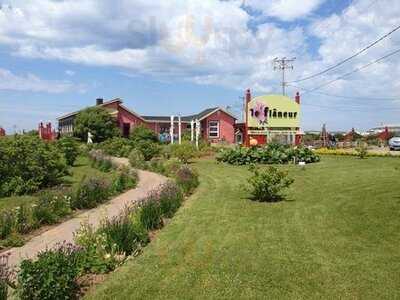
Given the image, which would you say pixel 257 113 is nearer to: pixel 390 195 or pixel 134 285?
pixel 390 195

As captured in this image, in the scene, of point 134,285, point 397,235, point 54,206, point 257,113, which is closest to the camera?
point 134,285

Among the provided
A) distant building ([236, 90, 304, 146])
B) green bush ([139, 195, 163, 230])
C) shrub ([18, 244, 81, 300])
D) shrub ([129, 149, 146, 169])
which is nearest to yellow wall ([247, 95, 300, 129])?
distant building ([236, 90, 304, 146])

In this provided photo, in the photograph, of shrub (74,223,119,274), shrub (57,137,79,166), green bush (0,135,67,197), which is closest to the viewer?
shrub (74,223,119,274)

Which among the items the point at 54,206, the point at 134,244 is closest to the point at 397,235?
the point at 134,244

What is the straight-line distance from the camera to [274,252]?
8102 millimetres

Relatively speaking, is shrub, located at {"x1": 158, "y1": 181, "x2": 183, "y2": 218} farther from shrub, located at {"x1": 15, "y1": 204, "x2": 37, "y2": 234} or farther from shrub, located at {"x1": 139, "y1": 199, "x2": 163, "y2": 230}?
shrub, located at {"x1": 15, "y1": 204, "x2": 37, "y2": 234}

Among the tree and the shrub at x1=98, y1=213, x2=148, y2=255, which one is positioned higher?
the tree

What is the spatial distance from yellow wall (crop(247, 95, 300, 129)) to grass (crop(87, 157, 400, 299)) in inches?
884

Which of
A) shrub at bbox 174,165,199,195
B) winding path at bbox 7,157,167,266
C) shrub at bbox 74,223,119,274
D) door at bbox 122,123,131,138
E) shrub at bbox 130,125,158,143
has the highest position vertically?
door at bbox 122,123,131,138

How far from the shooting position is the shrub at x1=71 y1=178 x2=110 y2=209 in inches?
522

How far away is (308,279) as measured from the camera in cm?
678

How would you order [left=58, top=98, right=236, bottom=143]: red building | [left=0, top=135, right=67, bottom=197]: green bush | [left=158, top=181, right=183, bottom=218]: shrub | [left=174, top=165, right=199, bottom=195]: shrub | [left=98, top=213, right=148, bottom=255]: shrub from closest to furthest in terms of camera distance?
1. [left=98, top=213, right=148, bottom=255]: shrub
2. [left=158, top=181, right=183, bottom=218]: shrub
3. [left=0, top=135, right=67, bottom=197]: green bush
4. [left=174, top=165, right=199, bottom=195]: shrub
5. [left=58, top=98, right=236, bottom=143]: red building

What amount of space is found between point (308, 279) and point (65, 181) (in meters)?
12.6

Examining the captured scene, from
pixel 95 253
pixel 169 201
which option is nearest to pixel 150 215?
pixel 169 201
